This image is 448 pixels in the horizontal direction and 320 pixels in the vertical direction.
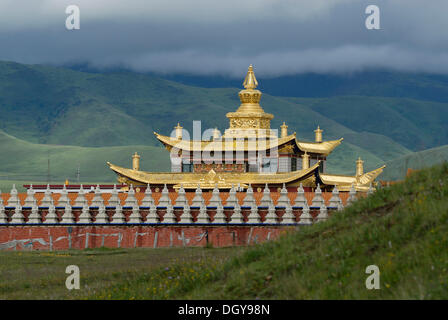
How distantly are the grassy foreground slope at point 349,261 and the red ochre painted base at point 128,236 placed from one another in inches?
695

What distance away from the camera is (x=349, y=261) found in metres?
21.7

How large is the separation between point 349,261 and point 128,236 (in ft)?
82.1

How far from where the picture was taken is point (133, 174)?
57531 millimetres

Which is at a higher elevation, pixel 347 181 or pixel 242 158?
pixel 242 158

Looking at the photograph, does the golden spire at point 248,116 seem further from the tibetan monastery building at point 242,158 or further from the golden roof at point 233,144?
the golden roof at point 233,144

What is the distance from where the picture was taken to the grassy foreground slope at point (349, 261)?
2003 cm

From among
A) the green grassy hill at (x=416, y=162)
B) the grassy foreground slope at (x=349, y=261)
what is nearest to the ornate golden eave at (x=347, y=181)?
the green grassy hill at (x=416, y=162)

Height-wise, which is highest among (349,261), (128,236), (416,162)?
(416,162)

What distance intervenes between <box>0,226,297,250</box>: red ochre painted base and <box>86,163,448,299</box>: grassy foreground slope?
17656 millimetres

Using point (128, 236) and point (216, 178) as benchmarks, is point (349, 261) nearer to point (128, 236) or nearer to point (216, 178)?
point (128, 236)

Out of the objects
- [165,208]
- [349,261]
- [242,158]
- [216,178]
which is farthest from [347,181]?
[349,261]

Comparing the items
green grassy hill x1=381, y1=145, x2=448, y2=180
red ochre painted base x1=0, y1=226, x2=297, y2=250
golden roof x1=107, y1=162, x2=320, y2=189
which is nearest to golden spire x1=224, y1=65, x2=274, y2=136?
golden roof x1=107, y1=162, x2=320, y2=189

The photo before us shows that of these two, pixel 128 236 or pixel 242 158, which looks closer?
pixel 128 236
